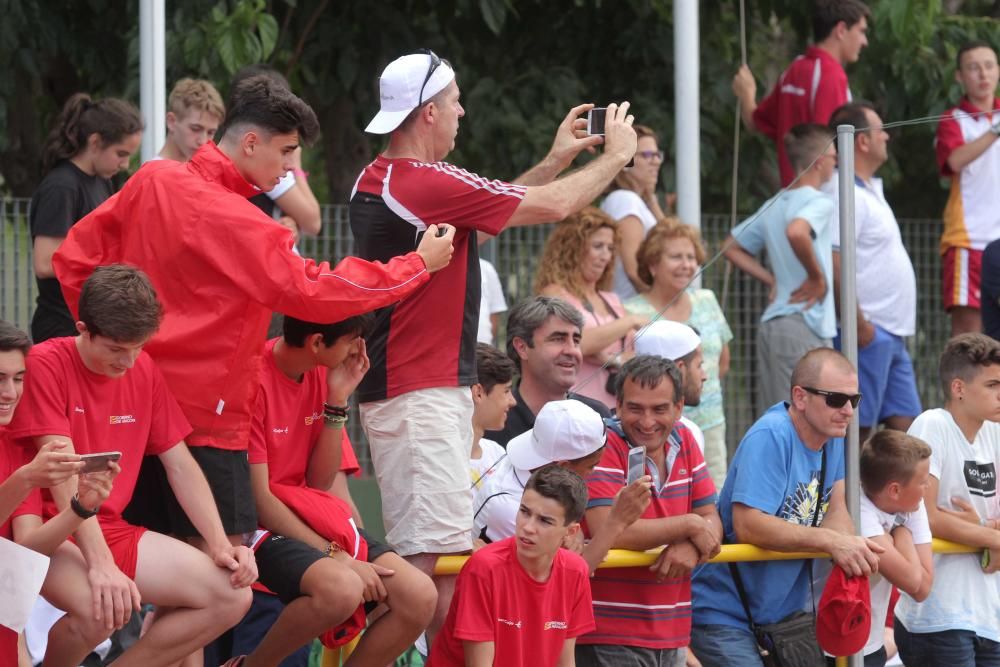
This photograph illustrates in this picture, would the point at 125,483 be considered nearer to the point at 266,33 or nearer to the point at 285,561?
the point at 285,561

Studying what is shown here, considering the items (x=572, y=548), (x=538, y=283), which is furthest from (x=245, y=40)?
(x=572, y=548)

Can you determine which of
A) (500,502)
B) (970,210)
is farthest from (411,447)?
(970,210)

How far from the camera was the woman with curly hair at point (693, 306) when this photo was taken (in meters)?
7.16

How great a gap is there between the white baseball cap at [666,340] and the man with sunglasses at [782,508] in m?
0.53

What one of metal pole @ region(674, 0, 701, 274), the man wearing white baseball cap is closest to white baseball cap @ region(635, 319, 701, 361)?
the man wearing white baseball cap

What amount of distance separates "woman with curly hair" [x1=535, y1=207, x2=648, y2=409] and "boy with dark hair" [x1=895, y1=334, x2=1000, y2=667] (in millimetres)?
1435

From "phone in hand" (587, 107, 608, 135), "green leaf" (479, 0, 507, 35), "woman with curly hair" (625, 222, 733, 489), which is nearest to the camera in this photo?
"phone in hand" (587, 107, 608, 135)

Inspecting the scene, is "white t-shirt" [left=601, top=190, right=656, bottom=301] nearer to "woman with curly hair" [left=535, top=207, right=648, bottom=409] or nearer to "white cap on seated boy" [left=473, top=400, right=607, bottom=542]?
"woman with curly hair" [left=535, top=207, right=648, bottom=409]

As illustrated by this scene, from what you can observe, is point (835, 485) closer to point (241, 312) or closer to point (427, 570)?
point (427, 570)

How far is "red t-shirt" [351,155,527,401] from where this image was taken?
16.2 ft

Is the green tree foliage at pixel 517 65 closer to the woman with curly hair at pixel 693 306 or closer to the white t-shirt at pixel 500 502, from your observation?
the woman with curly hair at pixel 693 306

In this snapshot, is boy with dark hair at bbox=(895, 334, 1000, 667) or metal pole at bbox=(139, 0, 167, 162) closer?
boy with dark hair at bbox=(895, 334, 1000, 667)

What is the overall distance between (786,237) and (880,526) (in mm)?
1259

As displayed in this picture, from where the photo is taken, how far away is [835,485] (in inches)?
226
